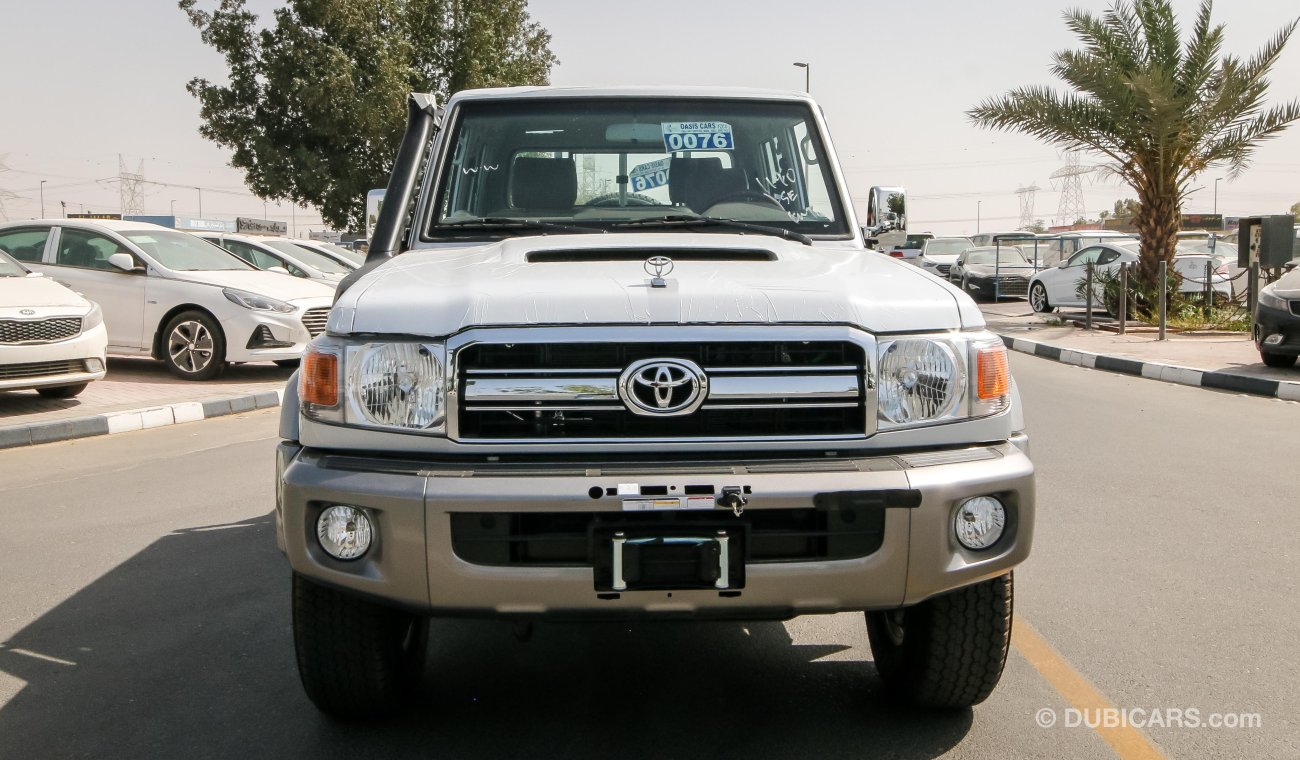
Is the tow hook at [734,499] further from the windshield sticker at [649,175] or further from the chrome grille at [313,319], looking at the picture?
the chrome grille at [313,319]

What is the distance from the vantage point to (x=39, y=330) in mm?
9922

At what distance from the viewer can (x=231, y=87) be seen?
30.8 metres

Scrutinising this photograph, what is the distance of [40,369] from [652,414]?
8.67 metres

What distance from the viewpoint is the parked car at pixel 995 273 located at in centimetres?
3045

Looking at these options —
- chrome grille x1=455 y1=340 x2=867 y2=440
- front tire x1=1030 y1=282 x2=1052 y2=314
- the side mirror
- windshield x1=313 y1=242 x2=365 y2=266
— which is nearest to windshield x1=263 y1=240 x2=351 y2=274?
windshield x1=313 y1=242 x2=365 y2=266

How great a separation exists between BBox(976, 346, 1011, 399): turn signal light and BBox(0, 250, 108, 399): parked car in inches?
348

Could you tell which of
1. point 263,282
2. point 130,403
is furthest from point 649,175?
point 263,282

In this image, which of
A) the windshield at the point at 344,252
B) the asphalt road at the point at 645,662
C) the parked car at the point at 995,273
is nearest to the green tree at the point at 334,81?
the windshield at the point at 344,252

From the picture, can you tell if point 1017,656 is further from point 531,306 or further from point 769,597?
point 531,306

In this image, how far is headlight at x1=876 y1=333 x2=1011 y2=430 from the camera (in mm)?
3012

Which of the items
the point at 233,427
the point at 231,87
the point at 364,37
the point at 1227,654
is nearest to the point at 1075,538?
the point at 1227,654

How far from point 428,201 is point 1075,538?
3.32 m

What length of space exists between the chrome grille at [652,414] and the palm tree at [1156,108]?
17810 millimetres

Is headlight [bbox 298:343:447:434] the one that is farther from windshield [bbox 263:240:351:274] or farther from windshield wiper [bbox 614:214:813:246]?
windshield [bbox 263:240:351:274]
